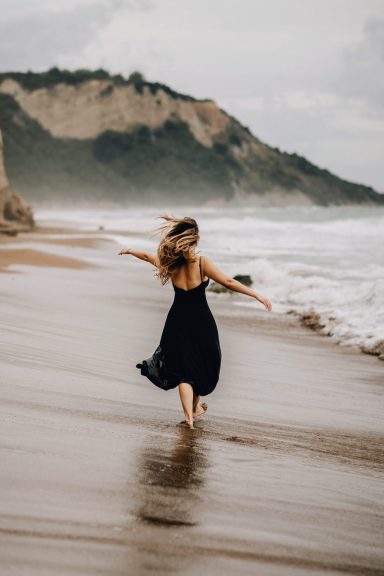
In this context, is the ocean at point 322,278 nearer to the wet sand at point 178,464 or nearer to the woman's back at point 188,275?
the woman's back at point 188,275

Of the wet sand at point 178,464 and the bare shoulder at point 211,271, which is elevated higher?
the bare shoulder at point 211,271

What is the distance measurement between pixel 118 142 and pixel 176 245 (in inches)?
6627

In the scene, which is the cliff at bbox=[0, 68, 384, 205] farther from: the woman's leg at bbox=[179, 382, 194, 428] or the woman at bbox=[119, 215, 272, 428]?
the woman's leg at bbox=[179, 382, 194, 428]

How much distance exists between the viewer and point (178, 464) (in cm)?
452

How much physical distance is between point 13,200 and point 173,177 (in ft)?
444

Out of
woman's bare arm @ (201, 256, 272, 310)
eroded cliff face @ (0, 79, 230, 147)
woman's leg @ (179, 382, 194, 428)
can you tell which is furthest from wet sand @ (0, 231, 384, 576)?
eroded cliff face @ (0, 79, 230, 147)

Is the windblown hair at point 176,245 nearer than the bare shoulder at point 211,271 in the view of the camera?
Yes

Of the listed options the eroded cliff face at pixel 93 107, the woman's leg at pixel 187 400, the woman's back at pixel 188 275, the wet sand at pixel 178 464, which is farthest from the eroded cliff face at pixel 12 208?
the eroded cliff face at pixel 93 107

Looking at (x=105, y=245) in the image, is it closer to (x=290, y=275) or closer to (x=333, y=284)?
(x=290, y=275)

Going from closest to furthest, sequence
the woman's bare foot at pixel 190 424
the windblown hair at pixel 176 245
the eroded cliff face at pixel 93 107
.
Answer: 1. the woman's bare foot at pixel 190 424
2. the windblown hair at pixel 176 245
3. the eroded cliff face at pixel 93 107

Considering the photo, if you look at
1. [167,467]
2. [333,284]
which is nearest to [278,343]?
[167,467]

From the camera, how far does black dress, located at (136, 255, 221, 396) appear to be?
5824 mm

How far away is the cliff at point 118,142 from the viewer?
161 m

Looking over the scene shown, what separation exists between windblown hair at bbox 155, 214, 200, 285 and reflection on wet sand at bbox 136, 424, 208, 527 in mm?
1068
